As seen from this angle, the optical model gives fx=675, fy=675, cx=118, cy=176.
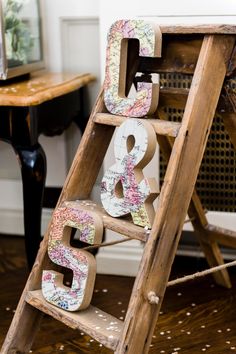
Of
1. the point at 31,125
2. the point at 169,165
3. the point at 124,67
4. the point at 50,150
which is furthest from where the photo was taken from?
the point at 50,150

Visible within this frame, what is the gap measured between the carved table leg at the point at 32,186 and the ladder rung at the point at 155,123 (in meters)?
0.36

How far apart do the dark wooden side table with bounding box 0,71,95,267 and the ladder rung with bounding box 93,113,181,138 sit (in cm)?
34

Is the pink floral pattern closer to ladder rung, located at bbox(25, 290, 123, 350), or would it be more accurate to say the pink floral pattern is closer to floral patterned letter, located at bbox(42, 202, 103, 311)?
floral patterned letter, located at bbox(42, 202, 103, 311)

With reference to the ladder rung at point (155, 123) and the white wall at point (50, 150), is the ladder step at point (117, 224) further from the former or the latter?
the white wall at point (50, 150)

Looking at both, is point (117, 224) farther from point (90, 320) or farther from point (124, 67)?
point (124, 67)

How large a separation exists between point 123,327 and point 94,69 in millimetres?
1166

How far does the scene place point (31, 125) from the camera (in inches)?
72.0

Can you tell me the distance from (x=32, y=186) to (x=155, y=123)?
56 cm

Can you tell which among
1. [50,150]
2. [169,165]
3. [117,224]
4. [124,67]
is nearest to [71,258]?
[117,224]

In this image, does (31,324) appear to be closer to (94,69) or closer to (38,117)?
(38,117)

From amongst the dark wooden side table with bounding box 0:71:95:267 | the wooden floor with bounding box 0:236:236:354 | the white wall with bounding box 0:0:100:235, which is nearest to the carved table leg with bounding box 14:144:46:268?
the dark wooden side table with bounding box 0:71:95:267

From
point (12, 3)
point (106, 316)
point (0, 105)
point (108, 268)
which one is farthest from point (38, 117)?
point (106, 316)

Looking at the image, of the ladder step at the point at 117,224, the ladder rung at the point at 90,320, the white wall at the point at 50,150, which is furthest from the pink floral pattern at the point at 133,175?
the white wall at the point at 50,150

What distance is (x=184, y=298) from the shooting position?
6.59 ft
